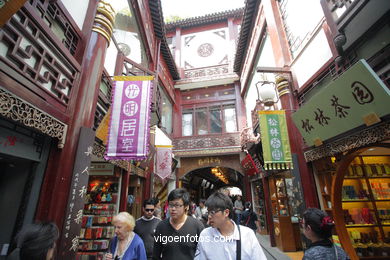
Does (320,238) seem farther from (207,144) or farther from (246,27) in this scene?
(207,144)

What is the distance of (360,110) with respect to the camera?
9.77ft

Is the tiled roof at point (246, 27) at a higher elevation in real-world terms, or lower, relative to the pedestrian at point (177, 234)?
higher

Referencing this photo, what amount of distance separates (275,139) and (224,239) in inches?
163

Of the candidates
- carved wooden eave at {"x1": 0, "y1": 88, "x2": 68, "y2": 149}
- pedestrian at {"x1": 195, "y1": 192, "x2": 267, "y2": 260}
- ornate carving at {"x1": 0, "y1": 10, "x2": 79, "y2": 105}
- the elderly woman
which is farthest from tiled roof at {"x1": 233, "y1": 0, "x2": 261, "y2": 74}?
the elderly woman

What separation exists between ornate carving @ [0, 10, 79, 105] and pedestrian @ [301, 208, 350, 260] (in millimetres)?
→ 3566

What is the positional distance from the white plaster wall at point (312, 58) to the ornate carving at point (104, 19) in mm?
4599

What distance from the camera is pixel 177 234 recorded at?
216cm

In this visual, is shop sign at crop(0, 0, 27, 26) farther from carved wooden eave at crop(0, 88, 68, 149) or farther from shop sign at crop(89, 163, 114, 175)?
shop sign at crop(89, 163, 114, 175)

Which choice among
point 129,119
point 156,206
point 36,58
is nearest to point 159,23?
point 129,119

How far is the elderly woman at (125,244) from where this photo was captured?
2234 millimetres

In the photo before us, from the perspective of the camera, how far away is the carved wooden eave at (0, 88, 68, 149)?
205 centimetres

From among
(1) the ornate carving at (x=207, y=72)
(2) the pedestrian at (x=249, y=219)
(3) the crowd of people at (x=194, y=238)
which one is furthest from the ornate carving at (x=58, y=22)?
(1) the ornate carving at (x=207, y=72)

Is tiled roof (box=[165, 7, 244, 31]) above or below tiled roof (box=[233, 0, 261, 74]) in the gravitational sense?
above

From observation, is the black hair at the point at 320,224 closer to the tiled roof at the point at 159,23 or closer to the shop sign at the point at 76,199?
the shop sign at the point at 76,199
